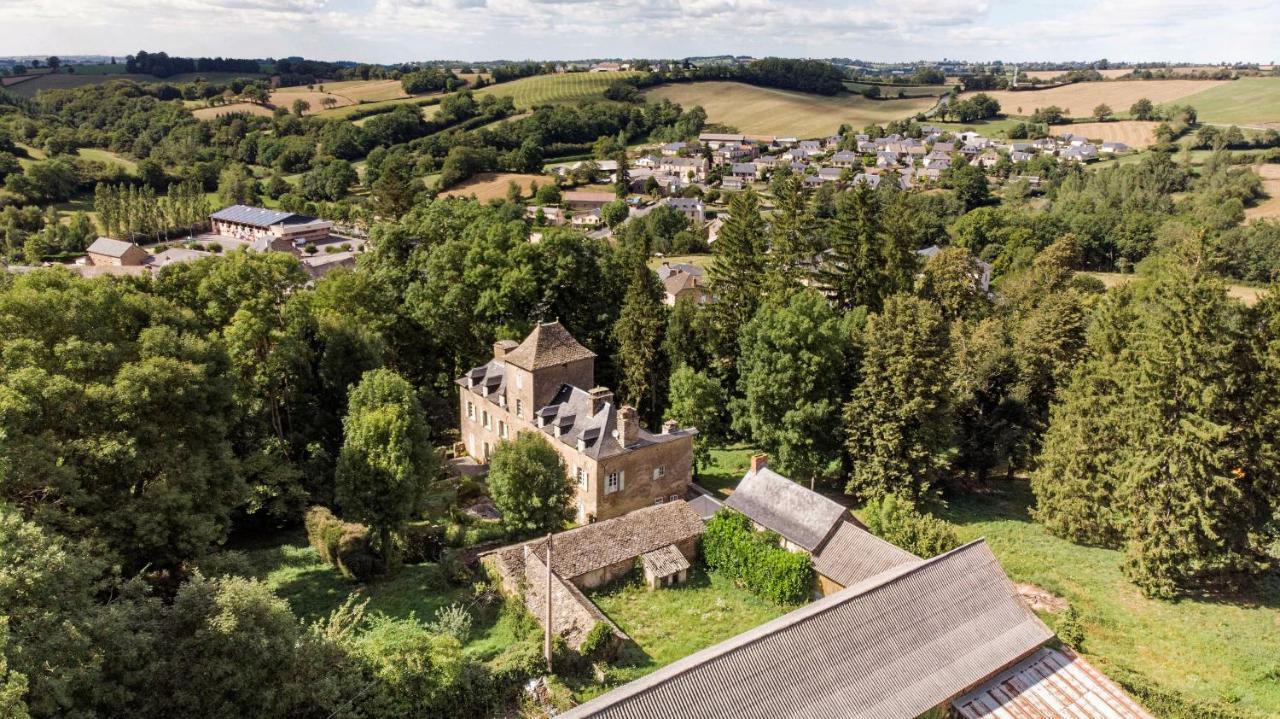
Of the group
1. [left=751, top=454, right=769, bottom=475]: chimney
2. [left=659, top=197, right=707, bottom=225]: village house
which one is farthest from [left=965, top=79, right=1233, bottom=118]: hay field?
[left=751, top=454, right=769, bottom=475]: chimney

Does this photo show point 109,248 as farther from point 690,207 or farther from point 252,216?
point 690,207

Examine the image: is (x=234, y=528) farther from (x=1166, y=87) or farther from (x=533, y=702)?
(x=1166, y=87)

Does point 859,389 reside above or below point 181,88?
below

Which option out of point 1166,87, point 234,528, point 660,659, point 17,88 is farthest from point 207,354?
point 1166,87

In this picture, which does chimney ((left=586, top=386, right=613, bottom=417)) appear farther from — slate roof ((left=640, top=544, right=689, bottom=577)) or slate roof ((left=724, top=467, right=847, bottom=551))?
slate roof ((left=640, top=544, right=689, bottom=577))

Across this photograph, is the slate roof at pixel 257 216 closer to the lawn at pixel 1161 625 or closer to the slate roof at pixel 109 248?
the slate roof at pixel 109 248

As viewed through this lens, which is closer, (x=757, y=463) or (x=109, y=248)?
(x=757, y=463)

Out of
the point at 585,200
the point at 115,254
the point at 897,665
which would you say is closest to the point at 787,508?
the point at 897,665
